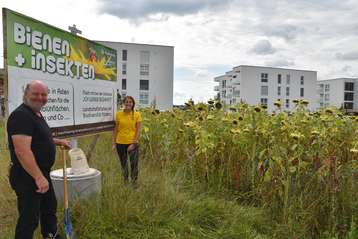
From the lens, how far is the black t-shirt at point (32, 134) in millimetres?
2961

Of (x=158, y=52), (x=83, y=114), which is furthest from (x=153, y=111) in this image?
(x=158, y=52)

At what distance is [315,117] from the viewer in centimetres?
525

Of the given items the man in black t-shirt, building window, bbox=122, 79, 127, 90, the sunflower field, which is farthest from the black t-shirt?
building window, bbox=122, 79, 127, 90

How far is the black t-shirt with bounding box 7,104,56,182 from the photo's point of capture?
9.71 ft

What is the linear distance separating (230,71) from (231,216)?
80.8 metres

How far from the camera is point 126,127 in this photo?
17.6 ft

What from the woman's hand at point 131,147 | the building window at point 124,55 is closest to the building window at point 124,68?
the building window at point 124,55

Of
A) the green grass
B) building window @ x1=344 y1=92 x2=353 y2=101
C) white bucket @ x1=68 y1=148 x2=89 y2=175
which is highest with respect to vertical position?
building window @ x1=344 y1=92 x2=353 y2=101

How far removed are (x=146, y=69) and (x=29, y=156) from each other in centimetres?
5930

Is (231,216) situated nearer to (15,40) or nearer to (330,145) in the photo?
(330,145)

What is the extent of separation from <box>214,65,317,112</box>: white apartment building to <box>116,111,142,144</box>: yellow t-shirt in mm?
66900

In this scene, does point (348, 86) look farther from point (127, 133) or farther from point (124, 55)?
point (127, 133)

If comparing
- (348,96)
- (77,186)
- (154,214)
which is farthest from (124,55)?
(154,214)

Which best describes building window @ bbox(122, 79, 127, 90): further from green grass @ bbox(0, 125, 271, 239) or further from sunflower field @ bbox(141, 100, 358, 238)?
green grass @ bbox(0, 125, 271, 239)
